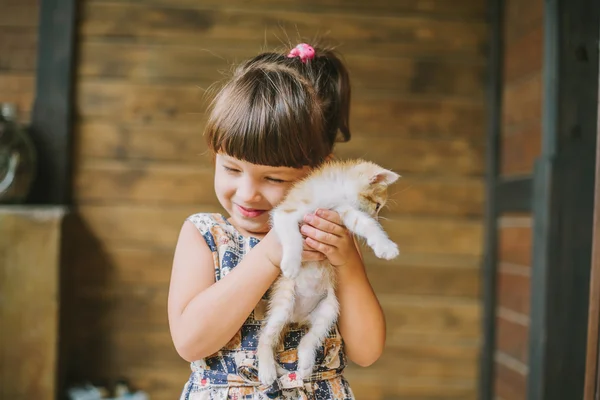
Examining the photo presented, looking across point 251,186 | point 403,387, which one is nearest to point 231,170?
point 251,186

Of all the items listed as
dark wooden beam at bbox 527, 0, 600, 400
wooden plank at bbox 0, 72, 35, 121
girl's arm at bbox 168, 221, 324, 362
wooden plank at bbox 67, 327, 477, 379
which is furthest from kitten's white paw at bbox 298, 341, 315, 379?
wooden plank at bbox 0, 72, 35, 121

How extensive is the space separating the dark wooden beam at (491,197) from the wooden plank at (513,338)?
57mm

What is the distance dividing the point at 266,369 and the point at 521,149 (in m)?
1.63

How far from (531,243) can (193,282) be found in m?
1.48

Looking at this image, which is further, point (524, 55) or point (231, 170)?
point (524, 55)

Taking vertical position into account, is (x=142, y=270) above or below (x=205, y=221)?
below

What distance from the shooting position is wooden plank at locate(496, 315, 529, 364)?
7.02 feet

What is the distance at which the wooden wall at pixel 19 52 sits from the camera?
2.41m

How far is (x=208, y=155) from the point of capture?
238cm

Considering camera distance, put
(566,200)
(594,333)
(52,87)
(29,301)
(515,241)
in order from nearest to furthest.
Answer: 1. (594,333)
2. (566,200)
3. (29,301)
4. (515,241)
5. (52,87)

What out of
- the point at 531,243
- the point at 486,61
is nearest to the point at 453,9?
the point at 486,61

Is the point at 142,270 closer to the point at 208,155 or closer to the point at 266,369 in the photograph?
the point at 208,155

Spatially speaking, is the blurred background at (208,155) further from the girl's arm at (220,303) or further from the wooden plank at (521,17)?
the girl's arm at (220,303)

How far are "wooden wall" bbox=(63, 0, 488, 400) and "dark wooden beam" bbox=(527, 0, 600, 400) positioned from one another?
26.0 inches
